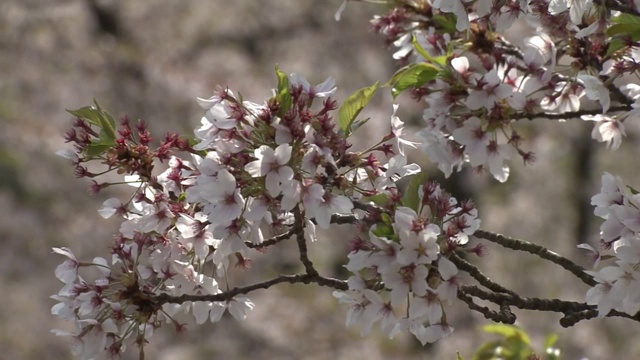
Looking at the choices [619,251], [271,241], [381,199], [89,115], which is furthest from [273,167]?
[619,251]

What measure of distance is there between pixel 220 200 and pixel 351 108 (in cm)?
32

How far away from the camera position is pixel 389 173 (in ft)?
5.97

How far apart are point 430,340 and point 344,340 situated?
678 cm

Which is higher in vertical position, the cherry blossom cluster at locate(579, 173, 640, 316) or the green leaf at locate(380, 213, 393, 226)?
the green leaf at locate(380, 213, 393, 226)

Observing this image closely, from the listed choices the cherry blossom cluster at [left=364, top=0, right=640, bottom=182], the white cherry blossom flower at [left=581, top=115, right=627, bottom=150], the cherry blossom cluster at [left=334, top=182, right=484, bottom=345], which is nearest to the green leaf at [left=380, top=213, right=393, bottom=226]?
the cherry blossom cluster at [left=334, top=182, right=484, bottom=345]

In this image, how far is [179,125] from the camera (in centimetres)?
849

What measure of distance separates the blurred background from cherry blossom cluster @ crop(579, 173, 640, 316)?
17.8 feet

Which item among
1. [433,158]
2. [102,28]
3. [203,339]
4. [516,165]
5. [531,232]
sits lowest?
[531,232]

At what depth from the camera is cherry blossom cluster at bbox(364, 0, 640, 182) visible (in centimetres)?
193

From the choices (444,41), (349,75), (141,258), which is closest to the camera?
(141,258)

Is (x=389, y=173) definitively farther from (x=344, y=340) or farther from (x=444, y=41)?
(x=344, y=340)

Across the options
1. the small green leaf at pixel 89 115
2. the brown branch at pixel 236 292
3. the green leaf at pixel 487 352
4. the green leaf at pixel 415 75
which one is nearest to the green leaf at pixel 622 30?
the green leaf at pixel 415 75

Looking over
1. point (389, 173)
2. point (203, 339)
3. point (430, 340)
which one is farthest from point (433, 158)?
point (203, 339)

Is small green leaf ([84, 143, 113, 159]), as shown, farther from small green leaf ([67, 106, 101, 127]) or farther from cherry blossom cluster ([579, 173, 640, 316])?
cherry blossom cluster ([579, 173, 640, 316])
